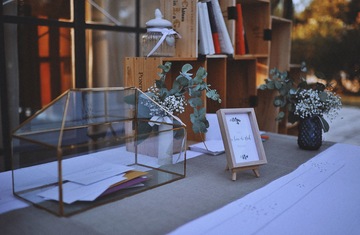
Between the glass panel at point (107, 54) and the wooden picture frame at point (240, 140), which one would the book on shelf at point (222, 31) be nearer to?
the wooden picture frame at point (240, 140)

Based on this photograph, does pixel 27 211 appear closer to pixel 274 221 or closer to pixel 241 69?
pixel 274 221

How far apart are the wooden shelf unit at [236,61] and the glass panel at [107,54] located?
1035mm

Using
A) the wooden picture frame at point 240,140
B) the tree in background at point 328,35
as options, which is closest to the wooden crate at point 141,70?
the wooden picture frame at point 240,140

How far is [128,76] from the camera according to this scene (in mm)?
1611

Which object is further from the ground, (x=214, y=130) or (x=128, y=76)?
(x=128, y=76)

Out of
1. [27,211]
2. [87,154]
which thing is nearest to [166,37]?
[87,154]

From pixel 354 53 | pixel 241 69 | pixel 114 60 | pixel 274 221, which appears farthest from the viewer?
pixel 354 53

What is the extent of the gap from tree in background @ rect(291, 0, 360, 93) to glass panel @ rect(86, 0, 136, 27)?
2018 mm

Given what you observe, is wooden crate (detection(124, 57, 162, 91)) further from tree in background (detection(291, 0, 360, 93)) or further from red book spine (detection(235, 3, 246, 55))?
tree in background (detection(291, 0, 360, 93))

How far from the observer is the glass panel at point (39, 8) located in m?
2.22

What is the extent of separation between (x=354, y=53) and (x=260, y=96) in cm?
215

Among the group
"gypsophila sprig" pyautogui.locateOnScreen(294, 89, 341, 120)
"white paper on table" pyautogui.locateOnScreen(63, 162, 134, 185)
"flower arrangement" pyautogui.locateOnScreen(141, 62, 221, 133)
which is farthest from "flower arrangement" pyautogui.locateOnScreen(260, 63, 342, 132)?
"white paper on table" pyautogui.locateOnScreen(63, 162, 134, 185)

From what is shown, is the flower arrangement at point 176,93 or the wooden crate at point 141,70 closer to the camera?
the flower arrangement at point 176,93

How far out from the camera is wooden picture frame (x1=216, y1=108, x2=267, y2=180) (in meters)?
1.26
